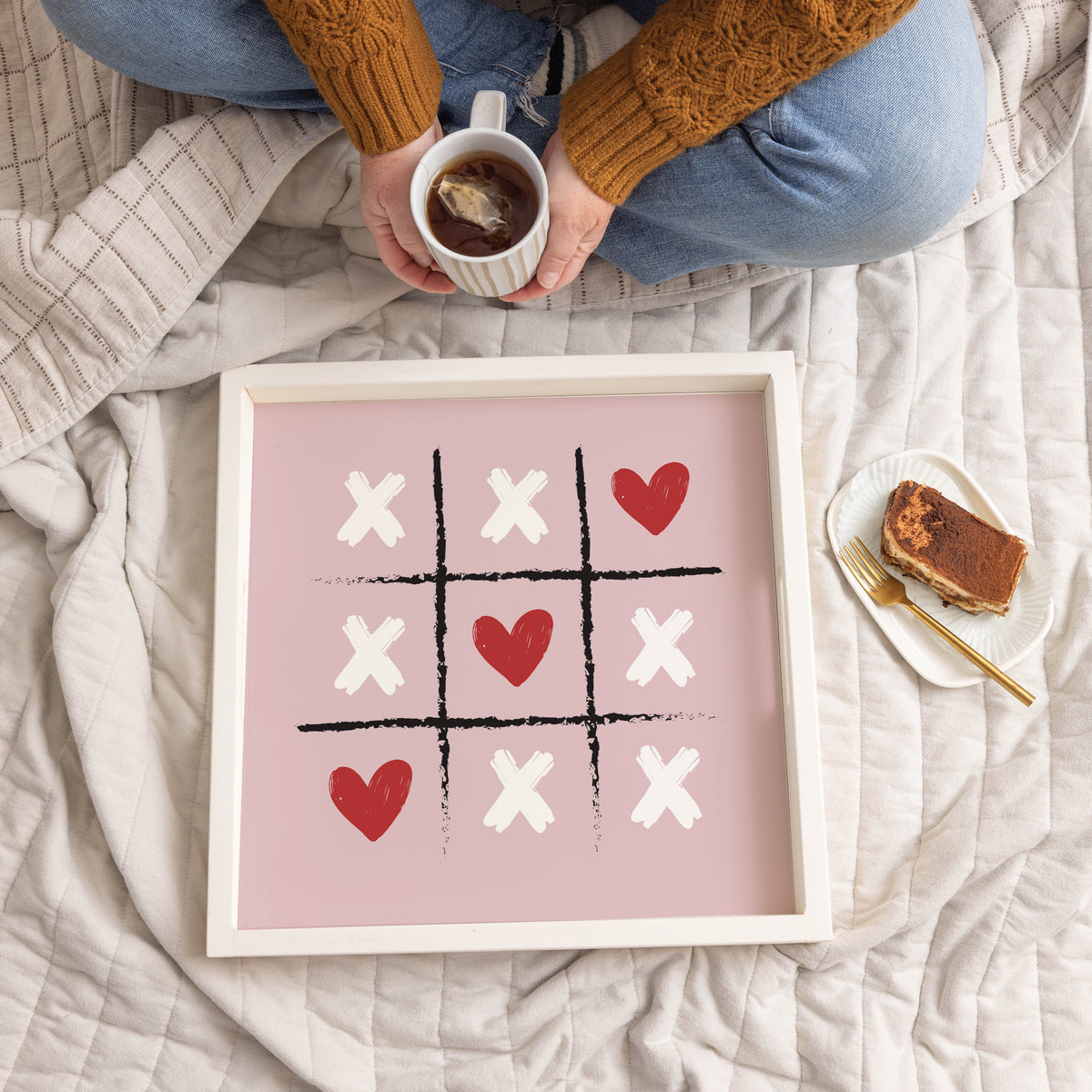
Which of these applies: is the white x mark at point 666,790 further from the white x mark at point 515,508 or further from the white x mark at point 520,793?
the white x mark at point 515,508

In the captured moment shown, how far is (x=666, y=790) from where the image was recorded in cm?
85

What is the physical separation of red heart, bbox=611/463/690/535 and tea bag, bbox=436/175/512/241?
0.27 meters

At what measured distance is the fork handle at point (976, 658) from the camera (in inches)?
34.3

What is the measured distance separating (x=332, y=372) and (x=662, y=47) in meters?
0.40

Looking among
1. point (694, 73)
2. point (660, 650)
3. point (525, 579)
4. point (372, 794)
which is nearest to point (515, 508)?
point (525, 579)

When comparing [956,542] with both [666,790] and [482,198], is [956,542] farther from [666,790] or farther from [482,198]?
[482,198]

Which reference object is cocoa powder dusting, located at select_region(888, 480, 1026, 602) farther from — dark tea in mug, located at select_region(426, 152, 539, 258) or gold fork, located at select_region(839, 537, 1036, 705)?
dark tea in mug, located at select_region(426, 152, 539, 258)

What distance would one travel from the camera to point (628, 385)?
3.01 feet

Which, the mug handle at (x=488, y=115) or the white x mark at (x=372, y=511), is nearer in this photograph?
the mug handle at (x=488, y=115)

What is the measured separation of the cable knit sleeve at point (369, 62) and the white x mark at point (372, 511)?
0.29 m

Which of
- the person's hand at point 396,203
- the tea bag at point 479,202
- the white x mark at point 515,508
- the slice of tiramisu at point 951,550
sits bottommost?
the slice of tiramisu at point 951,550

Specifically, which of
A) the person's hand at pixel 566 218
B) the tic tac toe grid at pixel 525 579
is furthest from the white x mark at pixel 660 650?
the person's hand at pixel 566 218

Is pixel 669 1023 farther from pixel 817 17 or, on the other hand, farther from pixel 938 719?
pixel 817 17

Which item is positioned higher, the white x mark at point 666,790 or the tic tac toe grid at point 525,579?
the tic tac toe grid at point 525,579
